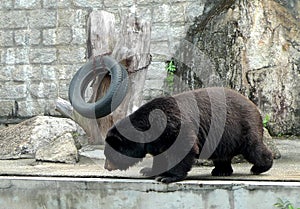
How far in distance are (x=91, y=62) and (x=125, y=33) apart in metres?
0.52

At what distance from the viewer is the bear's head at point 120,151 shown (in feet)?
17.2

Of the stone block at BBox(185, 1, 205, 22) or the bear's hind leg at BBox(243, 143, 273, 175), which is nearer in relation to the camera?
the bear's hind leg at BBox(243, 143, 273, 175)

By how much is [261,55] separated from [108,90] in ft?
9.68

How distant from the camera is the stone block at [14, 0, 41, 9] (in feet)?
36.2

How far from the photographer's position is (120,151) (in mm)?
5297

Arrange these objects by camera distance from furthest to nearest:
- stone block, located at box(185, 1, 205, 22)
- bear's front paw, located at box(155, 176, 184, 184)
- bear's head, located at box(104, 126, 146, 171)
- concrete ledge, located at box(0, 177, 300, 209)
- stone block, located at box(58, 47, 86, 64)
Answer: stone block, located at box(58, 47, 86, 64) < stone block, located at box(185, 1, 205, 22) < bear's head, located at box(104, 126, 146, 171) < bear's front paw, located at box(155, 176, 184, 184) < concrete ledge, located at box(0, 177, 300, 209)

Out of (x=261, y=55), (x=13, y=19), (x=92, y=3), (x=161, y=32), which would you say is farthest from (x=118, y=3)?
(x=261, y=55)

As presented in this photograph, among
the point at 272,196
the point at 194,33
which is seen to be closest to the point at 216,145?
the point at 272,196

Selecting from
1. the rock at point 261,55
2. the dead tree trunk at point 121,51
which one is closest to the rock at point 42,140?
the dead tree trunk at point 121,51

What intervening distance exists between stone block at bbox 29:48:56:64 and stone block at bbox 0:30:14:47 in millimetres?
392

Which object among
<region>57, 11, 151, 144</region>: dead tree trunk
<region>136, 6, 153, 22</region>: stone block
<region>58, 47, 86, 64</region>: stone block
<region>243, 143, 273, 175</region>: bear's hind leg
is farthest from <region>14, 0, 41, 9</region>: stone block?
<region>243, 143, 273, 175</region>: bear's hind leg

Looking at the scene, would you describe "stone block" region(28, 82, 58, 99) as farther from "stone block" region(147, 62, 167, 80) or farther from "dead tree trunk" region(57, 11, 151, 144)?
"dead tree trunk" region(57, 11, 151, 144)

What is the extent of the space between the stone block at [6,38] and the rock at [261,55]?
335cm

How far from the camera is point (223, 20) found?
9219 millimetres
